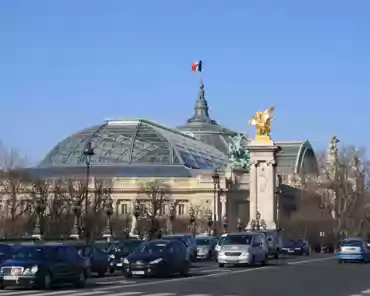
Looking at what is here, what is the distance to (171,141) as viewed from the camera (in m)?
177

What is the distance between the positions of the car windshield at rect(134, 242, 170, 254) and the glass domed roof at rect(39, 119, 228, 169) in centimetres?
13307

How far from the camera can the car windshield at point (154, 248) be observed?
1377 inches

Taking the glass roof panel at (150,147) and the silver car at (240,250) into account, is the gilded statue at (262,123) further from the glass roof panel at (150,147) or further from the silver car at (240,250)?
the glass roof panel at (150,147)

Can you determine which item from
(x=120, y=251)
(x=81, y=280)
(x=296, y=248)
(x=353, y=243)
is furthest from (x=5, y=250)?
(x=296, y=248)

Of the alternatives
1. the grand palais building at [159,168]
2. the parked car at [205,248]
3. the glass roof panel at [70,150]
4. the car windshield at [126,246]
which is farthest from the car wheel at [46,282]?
the glass roof panel at [70,150]

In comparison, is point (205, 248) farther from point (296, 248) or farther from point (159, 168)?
point (159, 168)

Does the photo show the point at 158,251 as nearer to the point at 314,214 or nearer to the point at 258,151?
the point at 258,151

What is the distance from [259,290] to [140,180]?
Answer: 131 m

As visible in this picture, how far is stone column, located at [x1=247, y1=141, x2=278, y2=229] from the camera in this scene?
9925cm

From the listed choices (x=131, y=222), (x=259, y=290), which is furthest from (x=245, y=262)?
(x=131, y=222)

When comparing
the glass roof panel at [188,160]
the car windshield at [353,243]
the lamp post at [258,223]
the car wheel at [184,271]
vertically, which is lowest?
the car wheel at [184,271]

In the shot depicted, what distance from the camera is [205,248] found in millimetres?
56312

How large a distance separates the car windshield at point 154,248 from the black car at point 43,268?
5044 mm

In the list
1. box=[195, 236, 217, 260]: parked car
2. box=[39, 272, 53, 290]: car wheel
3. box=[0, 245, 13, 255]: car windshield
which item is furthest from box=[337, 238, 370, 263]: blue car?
box=[39, 272, 53, 290]: car wheel
